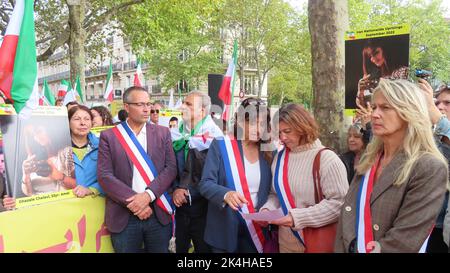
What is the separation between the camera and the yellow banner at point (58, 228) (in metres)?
2.78

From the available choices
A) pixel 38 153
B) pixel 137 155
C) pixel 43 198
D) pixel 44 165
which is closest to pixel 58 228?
pixel 43 198

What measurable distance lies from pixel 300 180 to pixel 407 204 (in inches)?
31.6

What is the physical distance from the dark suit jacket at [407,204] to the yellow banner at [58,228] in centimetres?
228

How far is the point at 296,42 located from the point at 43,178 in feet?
102

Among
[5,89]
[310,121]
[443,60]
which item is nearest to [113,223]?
[5,89]

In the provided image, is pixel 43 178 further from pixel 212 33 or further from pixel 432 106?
pixel 212 33

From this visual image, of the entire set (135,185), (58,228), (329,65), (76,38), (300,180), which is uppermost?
(76,38)

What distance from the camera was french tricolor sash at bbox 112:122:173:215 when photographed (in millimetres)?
3188

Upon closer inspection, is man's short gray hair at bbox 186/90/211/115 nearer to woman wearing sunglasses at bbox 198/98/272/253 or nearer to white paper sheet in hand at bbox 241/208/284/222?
woman wearing sunglasses at bbox 198/98/272/253

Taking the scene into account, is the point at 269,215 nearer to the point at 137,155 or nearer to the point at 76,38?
the point at 137,155

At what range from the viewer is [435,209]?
189 cm

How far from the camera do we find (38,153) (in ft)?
9.71

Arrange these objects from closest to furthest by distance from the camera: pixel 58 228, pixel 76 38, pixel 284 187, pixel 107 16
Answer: pixel 284 187 < pixel 58 228 < pixel 76 38 < pixel 107 16

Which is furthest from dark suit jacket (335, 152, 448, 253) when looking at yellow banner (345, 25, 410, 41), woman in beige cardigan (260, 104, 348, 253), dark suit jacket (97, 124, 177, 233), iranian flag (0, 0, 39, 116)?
iranian flag (0, 0, 39, 116)
